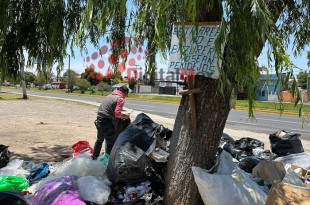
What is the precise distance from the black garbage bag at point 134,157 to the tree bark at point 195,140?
24 cm

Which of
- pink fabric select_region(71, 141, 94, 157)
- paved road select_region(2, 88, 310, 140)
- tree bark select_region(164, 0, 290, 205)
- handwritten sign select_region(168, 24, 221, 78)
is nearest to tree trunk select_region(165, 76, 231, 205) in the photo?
tree bark select_region(164, 0, 290, 205)

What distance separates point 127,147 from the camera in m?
3.63

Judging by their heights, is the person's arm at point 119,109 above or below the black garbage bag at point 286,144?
above

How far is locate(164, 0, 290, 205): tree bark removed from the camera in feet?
10.2

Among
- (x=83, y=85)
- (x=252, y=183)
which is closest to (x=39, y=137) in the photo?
(x=252, y=183)

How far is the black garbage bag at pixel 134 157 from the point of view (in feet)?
11.1

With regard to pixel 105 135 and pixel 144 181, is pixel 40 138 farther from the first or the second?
pixel 144 181

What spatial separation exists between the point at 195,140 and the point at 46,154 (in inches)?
168

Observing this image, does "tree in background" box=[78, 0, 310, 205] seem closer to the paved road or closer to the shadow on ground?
the shadow on ground

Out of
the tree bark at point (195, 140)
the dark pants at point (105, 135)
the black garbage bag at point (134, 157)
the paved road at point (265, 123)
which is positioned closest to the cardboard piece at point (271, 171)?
the tree bark at point (195, 140)

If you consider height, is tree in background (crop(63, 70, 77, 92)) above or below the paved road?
above

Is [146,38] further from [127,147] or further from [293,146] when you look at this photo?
[293,146]

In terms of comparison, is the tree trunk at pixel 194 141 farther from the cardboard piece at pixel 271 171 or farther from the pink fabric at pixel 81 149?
the pink fabric at pixel 81 149

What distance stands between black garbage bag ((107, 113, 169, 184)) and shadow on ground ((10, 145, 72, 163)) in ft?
8.89
